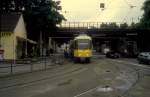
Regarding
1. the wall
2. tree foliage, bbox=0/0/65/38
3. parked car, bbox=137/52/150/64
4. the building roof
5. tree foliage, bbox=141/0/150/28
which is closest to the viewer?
parked car, bbox=137/52/150/64

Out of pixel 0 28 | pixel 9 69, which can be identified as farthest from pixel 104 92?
pixel 0 28

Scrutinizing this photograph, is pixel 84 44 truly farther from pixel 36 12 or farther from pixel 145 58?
pixel 36 12

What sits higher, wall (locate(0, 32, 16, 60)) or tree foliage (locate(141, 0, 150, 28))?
tree foliage (locate(141, 0, 150, 28))

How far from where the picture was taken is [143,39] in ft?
353

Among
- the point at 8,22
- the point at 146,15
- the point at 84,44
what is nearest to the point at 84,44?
the point at 84,44

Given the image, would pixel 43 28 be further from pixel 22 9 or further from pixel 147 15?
pixel 147 15

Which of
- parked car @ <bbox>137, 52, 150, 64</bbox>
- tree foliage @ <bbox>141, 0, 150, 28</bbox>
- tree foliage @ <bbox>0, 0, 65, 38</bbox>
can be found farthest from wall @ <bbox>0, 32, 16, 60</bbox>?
tree foliage @ <bbox>141, 0, 150, 28</bbox>

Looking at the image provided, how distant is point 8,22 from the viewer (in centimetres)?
6175

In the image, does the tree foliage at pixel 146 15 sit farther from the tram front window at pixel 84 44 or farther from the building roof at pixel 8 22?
the building roof at pixel 8 22

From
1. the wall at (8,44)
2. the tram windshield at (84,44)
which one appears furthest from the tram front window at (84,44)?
the wall at (8,44)

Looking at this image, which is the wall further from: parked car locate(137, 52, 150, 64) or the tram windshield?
parked car locate(137, 52, 150, 64)

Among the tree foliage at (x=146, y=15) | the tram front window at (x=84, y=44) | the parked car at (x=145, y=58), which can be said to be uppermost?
the tree foliage at (x=146, y=15)

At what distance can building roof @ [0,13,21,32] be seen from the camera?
59.7m

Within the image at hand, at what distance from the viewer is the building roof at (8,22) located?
5973cm
